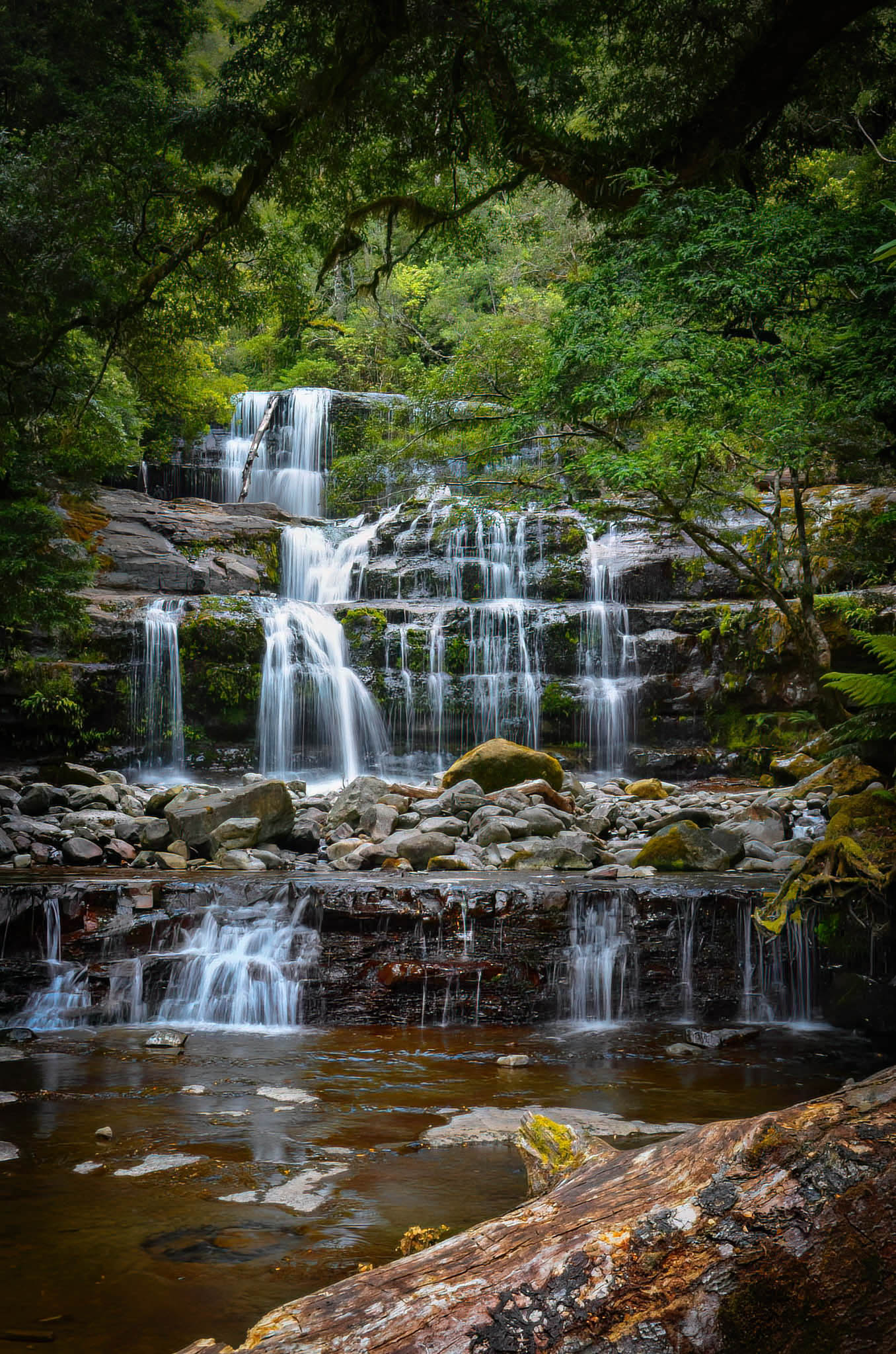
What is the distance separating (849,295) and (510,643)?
11.2 meters

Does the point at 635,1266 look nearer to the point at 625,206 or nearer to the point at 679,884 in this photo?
the point at 679,884

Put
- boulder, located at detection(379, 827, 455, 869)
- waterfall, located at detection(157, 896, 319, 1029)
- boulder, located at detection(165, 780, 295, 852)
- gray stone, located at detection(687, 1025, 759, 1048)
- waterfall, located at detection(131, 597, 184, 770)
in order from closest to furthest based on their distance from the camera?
gray stone, located at detection(687, 1025, 759, 1048), waterfall, located at detection(157, 896, 319, 1029), boulder, located at detection(379, 827, 455, 869), boulder, located at detection(165, 780, 295, 852), waterfall, located at detection(131, 597, 184, 770)

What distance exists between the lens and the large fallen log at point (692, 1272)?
150 cm

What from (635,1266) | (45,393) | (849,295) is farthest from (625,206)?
(635,1266)

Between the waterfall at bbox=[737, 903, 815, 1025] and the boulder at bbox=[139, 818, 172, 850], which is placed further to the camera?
the boulder at bbox=[139, 818, 172, 850]

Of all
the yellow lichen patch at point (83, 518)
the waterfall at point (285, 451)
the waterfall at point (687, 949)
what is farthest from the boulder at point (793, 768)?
the waterfall at point (285, 451)

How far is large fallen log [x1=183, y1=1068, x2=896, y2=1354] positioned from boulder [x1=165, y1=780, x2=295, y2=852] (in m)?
7.94

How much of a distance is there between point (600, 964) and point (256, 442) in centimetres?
2179

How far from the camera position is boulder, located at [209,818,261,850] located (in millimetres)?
9250

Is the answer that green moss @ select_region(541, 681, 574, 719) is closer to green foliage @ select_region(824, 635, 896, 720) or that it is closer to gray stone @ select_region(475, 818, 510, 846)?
gray stone @ select_region(475, 818, 510, 846)

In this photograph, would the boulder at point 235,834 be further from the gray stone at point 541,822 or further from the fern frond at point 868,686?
the fern frond at point 868,686

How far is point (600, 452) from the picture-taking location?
7.50 m

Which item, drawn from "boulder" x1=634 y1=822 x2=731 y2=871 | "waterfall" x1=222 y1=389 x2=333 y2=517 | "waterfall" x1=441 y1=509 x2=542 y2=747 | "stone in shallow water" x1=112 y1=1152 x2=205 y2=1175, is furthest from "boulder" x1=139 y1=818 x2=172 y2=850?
"waterfall" x1=222 y1=389 x2=333 y2=517

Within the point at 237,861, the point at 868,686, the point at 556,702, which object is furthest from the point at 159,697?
the point at 868,686
